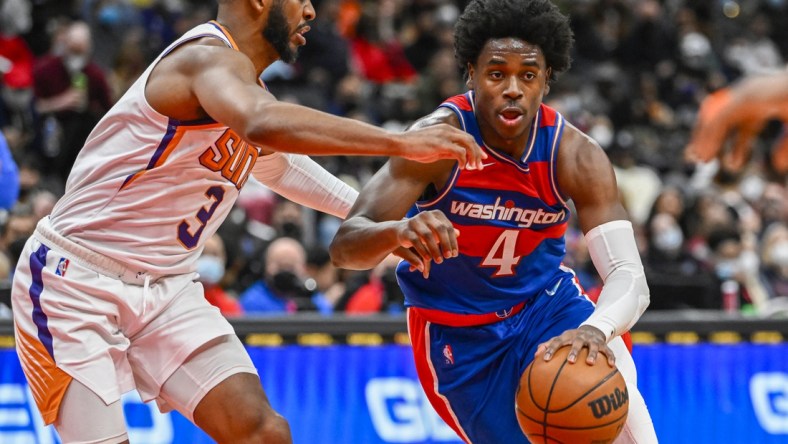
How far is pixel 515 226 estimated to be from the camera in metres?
4.69

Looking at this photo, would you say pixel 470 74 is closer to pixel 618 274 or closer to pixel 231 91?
pixel 618 274

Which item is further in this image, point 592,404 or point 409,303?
point 409,303

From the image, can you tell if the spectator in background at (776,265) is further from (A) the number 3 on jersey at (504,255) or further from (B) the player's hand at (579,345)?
(B) the player's hand at (579,345)

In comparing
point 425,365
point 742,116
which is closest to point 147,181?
point 425,365

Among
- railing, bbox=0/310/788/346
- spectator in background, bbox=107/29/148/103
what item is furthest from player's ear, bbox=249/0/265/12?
spectator in background, bbox=107/29/148/103

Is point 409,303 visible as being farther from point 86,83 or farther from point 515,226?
point 86,83

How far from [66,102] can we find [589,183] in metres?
7.09

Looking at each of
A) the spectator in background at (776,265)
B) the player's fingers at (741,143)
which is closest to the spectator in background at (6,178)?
the player's fingers at (741,143)

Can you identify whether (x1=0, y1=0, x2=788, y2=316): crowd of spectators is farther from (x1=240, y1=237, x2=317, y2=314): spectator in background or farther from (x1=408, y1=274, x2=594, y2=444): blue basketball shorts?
(x1=408, y1=274, x2=594, y2=444): blue basketball shorts

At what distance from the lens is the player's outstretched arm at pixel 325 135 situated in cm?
366

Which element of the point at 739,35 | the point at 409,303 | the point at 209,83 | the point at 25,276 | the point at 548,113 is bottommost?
the point at 739,35

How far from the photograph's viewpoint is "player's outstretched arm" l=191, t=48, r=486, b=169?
12.0 ft

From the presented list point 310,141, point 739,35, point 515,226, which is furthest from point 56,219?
point 739,35

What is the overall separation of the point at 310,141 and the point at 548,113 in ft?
4.69
